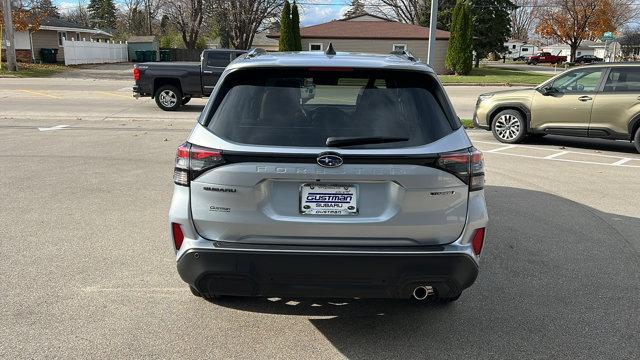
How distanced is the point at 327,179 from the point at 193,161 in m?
0.81

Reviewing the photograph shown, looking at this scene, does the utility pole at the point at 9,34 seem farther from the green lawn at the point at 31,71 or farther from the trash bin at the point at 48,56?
the trash bin at the point at 48,56

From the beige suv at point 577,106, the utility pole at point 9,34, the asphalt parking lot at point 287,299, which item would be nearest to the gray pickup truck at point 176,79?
the beige suv at point 577,106

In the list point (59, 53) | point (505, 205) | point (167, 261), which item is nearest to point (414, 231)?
point (167, 261)

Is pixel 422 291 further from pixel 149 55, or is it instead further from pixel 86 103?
pixel 149 55

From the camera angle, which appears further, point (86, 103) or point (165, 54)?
point (165, 54)

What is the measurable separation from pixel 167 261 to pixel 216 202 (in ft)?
6.43

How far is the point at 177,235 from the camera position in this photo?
335 cm

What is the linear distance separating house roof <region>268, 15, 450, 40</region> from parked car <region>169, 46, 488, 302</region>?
3952cm

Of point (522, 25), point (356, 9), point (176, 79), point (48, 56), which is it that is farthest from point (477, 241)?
point (522, 25)

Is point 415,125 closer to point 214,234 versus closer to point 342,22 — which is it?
point 214,234

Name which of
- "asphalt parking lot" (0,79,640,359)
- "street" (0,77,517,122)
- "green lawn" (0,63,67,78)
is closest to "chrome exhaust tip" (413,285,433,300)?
"asphalt parking lot" (0,79,640,359)

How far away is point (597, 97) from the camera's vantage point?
10.9 meters

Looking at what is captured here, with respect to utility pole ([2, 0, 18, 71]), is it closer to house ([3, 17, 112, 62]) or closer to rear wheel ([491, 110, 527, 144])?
house ([3, 17, 112, 62])

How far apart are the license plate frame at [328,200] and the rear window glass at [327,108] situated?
0.81 feet
